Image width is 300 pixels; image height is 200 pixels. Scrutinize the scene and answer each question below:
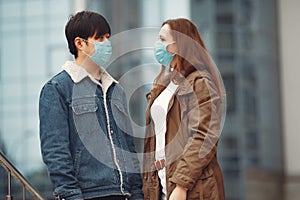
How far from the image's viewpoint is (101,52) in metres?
2.27

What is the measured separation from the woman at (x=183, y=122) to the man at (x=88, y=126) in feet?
0.29

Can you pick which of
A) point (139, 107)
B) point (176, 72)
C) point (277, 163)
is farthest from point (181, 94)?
point (277, 163)

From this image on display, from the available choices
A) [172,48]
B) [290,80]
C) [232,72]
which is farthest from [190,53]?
[290,80]

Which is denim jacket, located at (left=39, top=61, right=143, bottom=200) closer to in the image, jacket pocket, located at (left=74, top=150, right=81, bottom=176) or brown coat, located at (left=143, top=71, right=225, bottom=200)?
jacket pocket, located at (left=74, top=150, right=81, bottom=176)

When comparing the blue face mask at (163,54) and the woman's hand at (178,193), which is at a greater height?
the blue face mask at (163,54)

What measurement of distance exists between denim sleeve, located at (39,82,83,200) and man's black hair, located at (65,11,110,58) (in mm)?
180

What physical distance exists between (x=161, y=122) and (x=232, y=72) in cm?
430

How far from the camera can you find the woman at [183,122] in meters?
2.30

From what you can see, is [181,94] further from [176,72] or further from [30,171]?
[30,171]

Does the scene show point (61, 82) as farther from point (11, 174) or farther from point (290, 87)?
point (290, 87)

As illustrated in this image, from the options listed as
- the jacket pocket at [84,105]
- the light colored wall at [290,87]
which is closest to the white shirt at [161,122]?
the jacket pocket at [84,105]

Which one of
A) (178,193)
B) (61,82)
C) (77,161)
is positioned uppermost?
(61,82)

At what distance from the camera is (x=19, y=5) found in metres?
6.54

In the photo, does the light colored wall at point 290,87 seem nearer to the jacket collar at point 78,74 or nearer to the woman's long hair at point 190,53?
the woman's long hair at point 190,53
